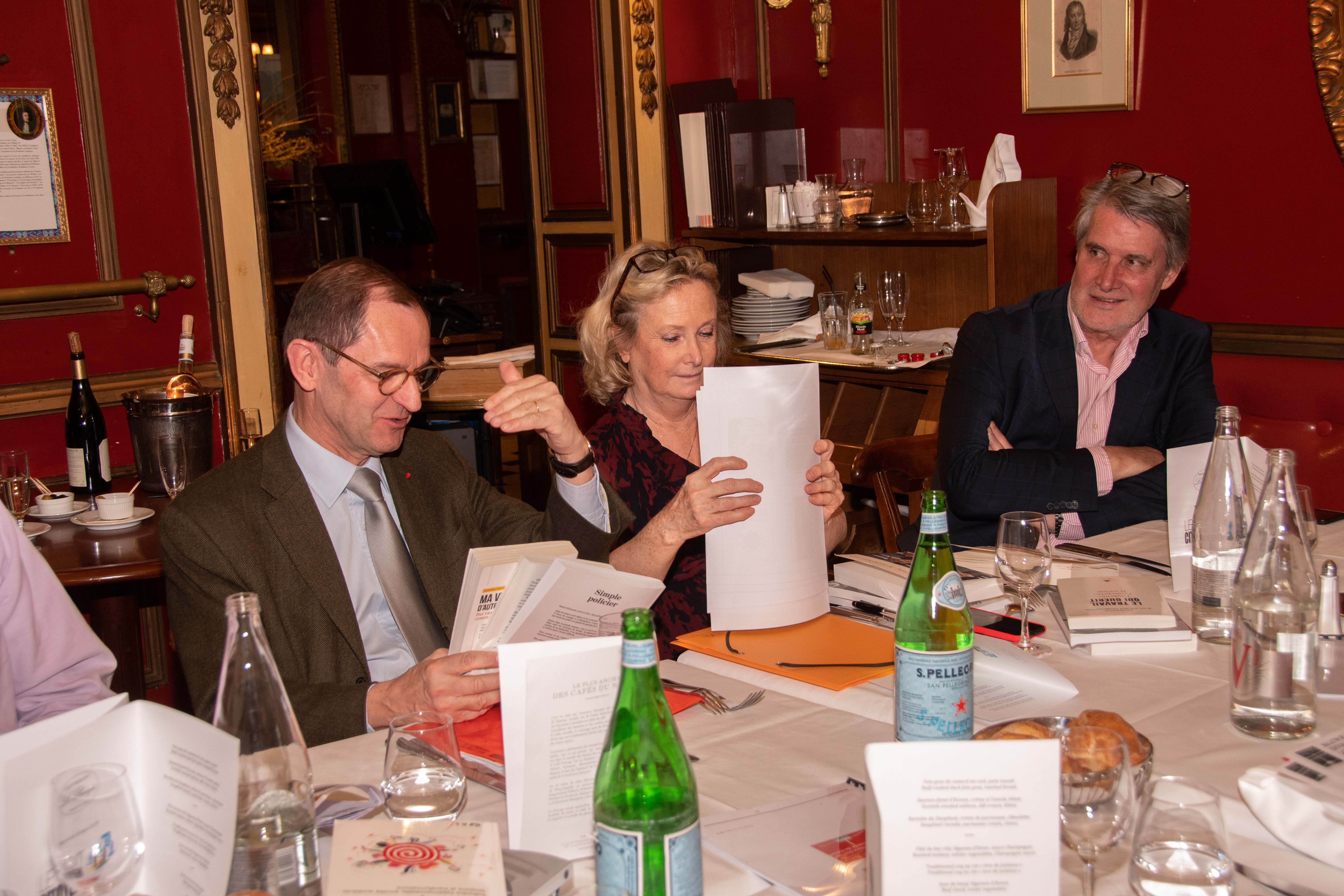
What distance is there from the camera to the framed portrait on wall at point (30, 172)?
12.1ft

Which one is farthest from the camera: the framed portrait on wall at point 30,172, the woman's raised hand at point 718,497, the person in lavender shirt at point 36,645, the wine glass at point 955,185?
the wine glass at point 955,185

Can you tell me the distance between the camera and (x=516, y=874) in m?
1.00

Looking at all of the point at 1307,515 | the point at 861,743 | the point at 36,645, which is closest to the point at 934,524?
the point at 861,743

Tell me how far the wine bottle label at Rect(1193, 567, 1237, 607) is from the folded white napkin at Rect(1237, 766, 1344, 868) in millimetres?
587

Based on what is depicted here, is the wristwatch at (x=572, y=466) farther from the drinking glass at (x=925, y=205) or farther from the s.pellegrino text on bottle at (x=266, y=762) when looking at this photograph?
the drinking glass at (x=925, y=205)

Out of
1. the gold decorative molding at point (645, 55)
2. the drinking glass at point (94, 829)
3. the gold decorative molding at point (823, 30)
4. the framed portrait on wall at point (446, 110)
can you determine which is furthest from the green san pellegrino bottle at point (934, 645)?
the framed portrait on wall at point (446, 110)

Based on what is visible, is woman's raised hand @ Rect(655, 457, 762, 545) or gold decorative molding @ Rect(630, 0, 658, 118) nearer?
woman's raised hand @ Rect(655, 457, 762, 545)

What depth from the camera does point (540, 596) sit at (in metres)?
1.28

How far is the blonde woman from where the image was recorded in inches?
87.5

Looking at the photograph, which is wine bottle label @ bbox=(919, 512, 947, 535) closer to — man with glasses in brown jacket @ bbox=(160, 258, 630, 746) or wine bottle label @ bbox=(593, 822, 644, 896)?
wine bottle label @ bbox=(593, 822, 644, 896)

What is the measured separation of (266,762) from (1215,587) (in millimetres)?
1320

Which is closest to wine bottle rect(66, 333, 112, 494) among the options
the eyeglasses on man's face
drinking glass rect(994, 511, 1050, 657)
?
the eyeglasses on man's face

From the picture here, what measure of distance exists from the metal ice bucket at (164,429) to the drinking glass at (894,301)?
2258mm

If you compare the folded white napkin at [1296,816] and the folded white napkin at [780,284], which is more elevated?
the folded white napkin at [780,284]
